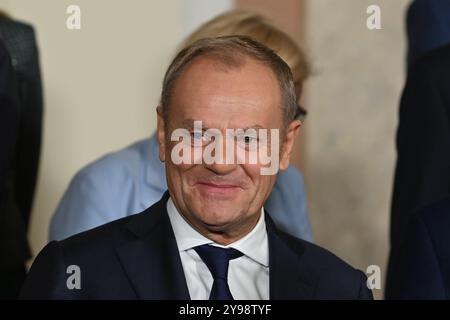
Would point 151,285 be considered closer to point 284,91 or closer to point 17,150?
point 284,91

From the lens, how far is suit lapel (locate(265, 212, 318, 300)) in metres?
1.27

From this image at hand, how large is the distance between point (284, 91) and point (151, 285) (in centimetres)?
23

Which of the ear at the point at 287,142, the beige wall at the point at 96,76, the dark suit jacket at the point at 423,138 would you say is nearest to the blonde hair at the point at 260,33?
the dark suit jacket at the point at 423,138

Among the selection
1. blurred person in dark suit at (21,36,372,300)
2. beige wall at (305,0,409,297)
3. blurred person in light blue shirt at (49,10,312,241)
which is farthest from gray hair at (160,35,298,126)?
beige wall at (305,0,409,297)

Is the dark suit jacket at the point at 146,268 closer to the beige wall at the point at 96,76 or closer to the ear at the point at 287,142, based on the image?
the ear at the point at 287,142

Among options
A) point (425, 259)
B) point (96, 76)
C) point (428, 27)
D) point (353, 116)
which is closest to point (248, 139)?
point (425, 259)

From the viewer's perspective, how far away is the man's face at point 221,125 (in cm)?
122

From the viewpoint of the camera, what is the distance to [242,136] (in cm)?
123

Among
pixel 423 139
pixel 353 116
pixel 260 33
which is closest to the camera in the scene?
pixel 260 33

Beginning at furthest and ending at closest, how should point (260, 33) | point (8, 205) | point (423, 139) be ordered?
1. point (8, 205)
2. point (423, 139)
3. point (260, 33)

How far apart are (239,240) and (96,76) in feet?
4.47

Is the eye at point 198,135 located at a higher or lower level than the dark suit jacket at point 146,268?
higher

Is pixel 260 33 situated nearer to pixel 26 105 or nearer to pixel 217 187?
pixel 217 187

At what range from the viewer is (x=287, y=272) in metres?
1.28
